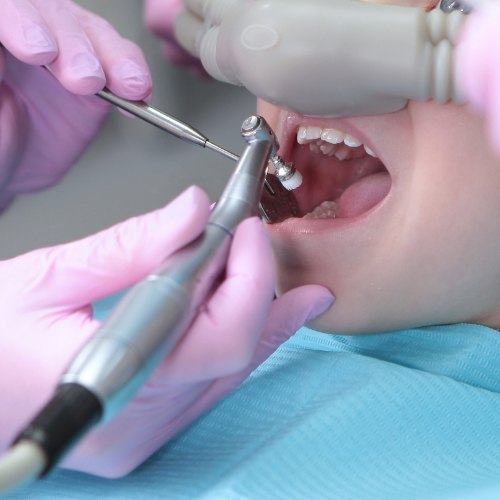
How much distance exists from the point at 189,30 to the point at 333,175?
309 millimetres

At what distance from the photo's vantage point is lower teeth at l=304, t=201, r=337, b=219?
106 centimetres

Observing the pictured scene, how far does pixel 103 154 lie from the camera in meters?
1.55

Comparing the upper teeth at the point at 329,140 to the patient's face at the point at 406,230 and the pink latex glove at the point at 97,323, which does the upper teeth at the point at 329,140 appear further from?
the pink latex glove at the point at 97,323

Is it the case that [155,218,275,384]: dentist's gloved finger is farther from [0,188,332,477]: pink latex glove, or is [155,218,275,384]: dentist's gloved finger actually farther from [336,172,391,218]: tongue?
[336,172,391,218]: tongue

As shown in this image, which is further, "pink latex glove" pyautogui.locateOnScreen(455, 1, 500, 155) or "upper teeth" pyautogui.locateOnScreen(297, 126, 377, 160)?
"upper teeth" pyautogui.locateOnScreen(297, 126, 377, 160)

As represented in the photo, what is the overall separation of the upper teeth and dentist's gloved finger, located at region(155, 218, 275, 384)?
0.72 ft

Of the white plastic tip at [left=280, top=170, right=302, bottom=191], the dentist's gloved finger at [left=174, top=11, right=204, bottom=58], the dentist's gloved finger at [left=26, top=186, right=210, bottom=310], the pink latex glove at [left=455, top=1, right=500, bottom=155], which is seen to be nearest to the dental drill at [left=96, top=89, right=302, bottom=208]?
the white plastic tip at [left=280, top=170, right=302, bottom=191]

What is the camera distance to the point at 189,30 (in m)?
1.19

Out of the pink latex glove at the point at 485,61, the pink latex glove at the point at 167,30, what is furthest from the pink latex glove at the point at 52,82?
the pink latex glove at the point at 485,61

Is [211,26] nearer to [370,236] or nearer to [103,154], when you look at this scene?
[370,236]

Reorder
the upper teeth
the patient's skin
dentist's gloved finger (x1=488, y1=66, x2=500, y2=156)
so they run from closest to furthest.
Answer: dentist's gloved finger (x1=488, y1=66, x2=500, y2=156) < the patient's skin < the upper teeth

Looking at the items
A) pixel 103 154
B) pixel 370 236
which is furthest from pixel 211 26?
pixel 103 154

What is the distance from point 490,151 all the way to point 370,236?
0.16m

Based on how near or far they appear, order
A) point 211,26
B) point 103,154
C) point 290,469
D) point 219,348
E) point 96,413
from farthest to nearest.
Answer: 1. point 103,154
2. point 211,26
3. point 290,469
4. point 219,348
5. point 96,413
